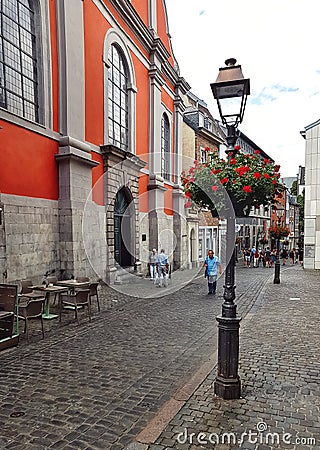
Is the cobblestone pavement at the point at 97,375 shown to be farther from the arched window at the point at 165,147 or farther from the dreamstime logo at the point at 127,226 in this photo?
the arched window at the point at 165,147

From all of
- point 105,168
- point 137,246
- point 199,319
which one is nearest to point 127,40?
point 105,168

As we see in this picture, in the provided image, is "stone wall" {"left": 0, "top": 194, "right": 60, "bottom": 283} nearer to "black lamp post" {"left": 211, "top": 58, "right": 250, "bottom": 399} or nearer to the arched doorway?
the arched doorway

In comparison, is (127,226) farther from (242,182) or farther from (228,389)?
(228,389)

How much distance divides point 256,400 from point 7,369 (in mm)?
3569

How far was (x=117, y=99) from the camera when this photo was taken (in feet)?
52.4

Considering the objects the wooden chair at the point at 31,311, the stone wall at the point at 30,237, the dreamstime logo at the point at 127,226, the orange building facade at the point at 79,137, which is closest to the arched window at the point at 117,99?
the orange building facade at the point at 79,137

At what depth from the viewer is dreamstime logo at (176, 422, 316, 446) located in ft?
11.1

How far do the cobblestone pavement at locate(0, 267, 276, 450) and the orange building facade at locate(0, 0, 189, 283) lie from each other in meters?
3.32

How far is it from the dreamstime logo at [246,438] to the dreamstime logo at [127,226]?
22.8 ft

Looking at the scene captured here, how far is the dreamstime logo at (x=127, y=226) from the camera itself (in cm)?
1320

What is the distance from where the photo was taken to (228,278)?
14.5 ft

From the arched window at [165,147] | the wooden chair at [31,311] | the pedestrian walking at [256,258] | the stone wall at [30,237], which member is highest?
the arched window at [165,147]

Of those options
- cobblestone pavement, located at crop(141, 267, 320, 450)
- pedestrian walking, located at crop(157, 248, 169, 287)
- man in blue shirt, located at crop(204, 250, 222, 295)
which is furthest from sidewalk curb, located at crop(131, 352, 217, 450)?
pedestrian walking, located at crop(157, 248, 169, 287)

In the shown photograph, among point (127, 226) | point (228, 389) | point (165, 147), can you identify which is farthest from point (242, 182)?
point (165, 147)
